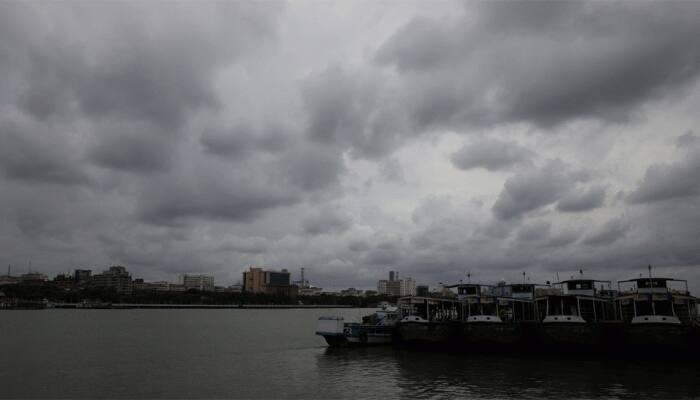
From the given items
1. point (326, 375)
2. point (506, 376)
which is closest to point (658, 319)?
point (506, 376)

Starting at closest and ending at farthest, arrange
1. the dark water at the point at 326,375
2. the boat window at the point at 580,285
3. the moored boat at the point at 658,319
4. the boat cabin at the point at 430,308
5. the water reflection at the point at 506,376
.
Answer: the water reflection at the point at 506,376 → the dark water at the point at 326,375 → the moored boat at the point at 658,319 → the boat window at the point at 580,285 → the boat cabin at the point at 430,308

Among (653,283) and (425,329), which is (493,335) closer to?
(425,329)

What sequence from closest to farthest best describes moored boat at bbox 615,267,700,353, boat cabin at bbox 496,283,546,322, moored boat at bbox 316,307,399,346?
moored boat at bbox 615,267,700,353 → boat cabin at bbox 496,283,546,322 → moored boat at bbox 316,307,399,346

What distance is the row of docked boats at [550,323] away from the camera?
54562 millimetres

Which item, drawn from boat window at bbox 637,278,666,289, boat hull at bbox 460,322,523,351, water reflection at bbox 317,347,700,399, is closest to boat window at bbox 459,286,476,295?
boat hull at bbox 460,322,523,351

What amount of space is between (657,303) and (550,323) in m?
11.7

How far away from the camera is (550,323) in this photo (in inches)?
2264

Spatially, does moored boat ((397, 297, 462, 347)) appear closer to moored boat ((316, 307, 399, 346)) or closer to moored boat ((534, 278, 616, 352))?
moored boat ((316, 307, 399, 346))

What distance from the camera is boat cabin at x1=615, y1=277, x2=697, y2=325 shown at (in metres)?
54.9

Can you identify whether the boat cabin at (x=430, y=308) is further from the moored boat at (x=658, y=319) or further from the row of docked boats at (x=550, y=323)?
the moored boat at (x=658, y=319)

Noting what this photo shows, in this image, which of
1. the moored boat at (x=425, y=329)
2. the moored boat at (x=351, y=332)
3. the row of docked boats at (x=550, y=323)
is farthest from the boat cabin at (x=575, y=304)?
the moored boat at (x=351, y=332)

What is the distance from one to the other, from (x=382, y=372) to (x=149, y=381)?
67.8 feet

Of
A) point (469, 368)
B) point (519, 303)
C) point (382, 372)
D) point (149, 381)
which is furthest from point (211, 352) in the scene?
point (519, 303)

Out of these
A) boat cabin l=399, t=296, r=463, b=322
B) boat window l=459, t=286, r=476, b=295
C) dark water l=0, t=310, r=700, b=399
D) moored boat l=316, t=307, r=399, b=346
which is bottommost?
dark water l=0, t=310, r=700, b=399
